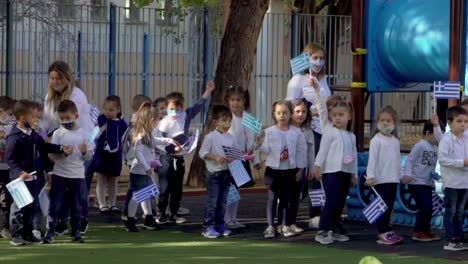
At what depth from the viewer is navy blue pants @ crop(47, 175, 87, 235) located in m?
11.7

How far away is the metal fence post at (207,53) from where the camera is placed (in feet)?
58.9

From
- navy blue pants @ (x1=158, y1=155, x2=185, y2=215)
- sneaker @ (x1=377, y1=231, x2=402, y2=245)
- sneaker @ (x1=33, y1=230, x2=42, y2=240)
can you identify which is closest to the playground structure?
sneaker @ (x1=377, y1=231, x2=402, y2=245)

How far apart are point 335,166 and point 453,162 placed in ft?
3.99

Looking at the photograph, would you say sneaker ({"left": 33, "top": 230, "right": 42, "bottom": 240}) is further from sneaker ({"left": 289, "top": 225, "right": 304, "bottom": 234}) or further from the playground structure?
the playground structure

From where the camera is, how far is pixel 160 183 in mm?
13320

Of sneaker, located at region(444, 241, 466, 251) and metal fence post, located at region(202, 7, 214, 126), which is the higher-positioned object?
metal fence post, located at region(202, 7, 214, 126)

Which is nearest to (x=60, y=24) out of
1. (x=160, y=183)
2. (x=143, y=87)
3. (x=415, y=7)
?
(x=143, y=87)

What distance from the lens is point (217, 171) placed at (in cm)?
1233

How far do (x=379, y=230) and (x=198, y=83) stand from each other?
22.0 feet

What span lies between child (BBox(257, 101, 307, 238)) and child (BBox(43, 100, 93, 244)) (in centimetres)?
191

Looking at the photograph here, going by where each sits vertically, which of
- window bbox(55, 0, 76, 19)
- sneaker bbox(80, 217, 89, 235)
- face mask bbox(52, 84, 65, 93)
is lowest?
sneaker bbox(80, 217, 89, 235)

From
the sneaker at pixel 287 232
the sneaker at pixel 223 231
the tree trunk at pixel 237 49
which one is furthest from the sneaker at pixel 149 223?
the tree trunk at pixel 237 49

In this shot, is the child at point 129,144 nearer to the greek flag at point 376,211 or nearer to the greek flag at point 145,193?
the greek flag at point 145,193

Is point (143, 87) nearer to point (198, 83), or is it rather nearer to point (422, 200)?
point (198, 83)
